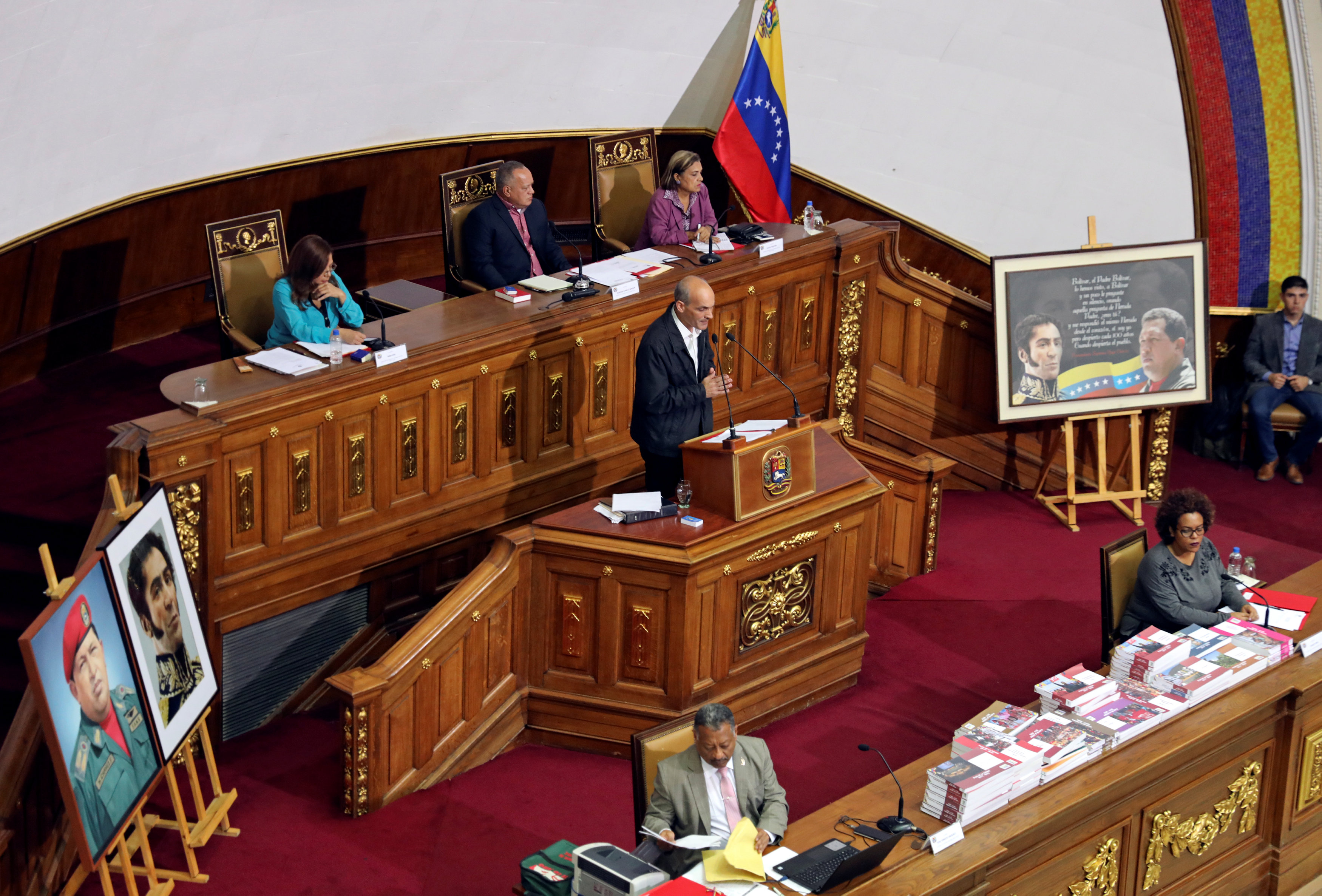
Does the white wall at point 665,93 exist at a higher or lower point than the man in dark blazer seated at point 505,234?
higher

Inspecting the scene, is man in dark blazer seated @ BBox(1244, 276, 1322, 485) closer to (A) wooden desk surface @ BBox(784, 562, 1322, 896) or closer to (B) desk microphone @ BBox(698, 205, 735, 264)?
(A) wooden desk surface @ BBox(784, 562, 1322, 896)

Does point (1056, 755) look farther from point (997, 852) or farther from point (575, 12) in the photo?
point (575, 12)

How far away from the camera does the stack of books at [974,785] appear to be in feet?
15.6

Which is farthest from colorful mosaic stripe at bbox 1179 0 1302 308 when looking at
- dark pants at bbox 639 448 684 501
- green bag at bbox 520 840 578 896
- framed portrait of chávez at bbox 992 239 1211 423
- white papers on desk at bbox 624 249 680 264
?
green bag at bbox 520 840 578 896

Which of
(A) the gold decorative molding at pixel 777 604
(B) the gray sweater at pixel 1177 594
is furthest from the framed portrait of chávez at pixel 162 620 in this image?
(B) the gray sweater at pixel 1177 594

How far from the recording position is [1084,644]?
715 centimetres

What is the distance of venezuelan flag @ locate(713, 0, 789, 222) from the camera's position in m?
9.20

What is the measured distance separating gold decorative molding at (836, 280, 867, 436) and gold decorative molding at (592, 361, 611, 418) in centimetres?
144

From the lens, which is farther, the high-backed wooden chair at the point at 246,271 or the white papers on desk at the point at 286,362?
the high-backed wooden chair at the point at 246,271

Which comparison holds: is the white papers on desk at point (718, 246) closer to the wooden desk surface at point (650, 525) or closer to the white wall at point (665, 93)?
the wooden desk surface at point (650, 525)

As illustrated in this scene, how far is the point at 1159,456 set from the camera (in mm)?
8398

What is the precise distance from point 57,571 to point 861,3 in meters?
5.64

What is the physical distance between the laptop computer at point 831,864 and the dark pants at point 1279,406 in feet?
16.7

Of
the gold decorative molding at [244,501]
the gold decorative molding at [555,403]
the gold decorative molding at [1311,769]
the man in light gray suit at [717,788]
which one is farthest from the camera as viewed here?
the gold decorative molding at [555,403]
